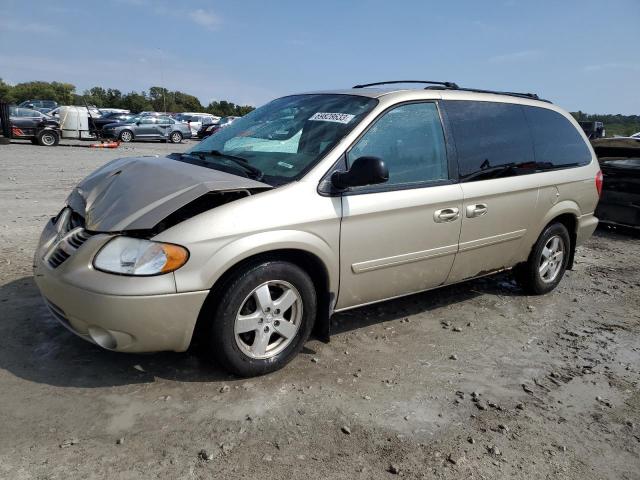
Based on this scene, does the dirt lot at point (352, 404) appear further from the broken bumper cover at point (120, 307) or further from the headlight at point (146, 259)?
the headlight at point (146, 259)

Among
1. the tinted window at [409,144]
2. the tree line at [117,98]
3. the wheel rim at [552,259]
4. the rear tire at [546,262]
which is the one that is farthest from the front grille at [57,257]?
the tree line at [117,98]

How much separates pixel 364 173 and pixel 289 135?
0.84 metres

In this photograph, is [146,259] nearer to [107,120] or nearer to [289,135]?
[289,135]

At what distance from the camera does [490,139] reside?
418 cm

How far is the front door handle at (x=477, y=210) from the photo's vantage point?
3.89 m

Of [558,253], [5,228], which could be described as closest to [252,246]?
[558,253]

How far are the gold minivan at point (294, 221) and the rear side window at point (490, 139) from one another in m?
0.01

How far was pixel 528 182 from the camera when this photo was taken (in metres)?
4.38

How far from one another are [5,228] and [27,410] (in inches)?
172

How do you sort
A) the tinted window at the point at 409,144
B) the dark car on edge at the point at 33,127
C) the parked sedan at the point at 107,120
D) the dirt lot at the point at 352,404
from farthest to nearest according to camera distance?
the parked sedan at the point at 107,120 → the dark car on edge at the point at 33,127 → the tinted window at the point at 409,144 → the dirt lot at the point at 352,404

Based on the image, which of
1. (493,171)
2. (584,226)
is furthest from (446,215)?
(584,226)

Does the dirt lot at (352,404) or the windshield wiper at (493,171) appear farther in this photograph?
the windshield wiper at (493,171)

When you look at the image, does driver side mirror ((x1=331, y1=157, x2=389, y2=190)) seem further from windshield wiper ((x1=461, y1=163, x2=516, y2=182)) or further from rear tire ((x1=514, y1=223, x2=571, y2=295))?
rear tire ((x1=514, y1=223, x2=571, y2=295))

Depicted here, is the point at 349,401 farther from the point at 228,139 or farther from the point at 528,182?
the point at 528,182
